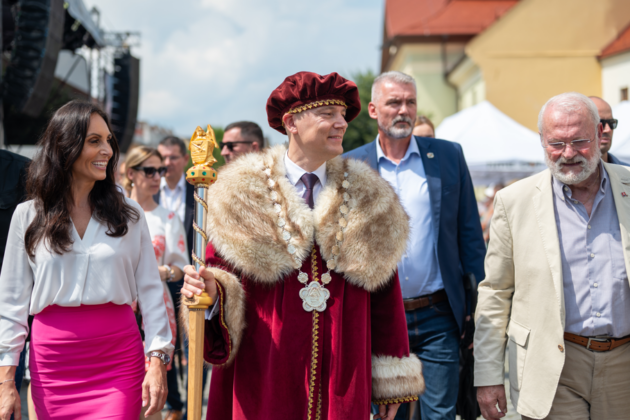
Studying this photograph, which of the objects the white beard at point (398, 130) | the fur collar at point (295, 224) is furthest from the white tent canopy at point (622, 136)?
the fur collar at point (295, 224)

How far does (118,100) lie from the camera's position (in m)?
24.2

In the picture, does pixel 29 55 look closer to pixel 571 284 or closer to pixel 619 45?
pixel 571 284

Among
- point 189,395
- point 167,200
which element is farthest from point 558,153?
point 167,200

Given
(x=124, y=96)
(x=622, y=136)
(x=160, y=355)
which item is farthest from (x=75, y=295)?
(x=124, y=96)

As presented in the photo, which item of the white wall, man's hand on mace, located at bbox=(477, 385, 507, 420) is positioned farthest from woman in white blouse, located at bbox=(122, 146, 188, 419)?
the white wall

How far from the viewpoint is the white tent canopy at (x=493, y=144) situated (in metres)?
10.6

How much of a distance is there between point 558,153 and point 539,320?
0.82 metres

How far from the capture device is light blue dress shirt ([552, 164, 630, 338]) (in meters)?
2.89

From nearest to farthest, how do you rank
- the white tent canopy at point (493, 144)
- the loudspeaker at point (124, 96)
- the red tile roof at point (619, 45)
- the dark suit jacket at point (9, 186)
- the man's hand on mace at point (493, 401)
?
the man's hand on mace at point (493, 401)
the dark suit jacket at point (9, 186)
the white tent canopy at point (493, 144)
the red tile roof at point (619, 45)
the loudspeaker at point (124, 96)

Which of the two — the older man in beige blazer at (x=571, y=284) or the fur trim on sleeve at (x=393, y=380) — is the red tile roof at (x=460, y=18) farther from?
the fur trim on sleeve at (x=393, y=380)

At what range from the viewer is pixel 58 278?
2.78 m

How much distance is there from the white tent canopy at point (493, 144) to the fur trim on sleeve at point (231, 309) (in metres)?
8.48

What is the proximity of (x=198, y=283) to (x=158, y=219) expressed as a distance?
2.46 meters

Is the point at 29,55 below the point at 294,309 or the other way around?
the other way around
